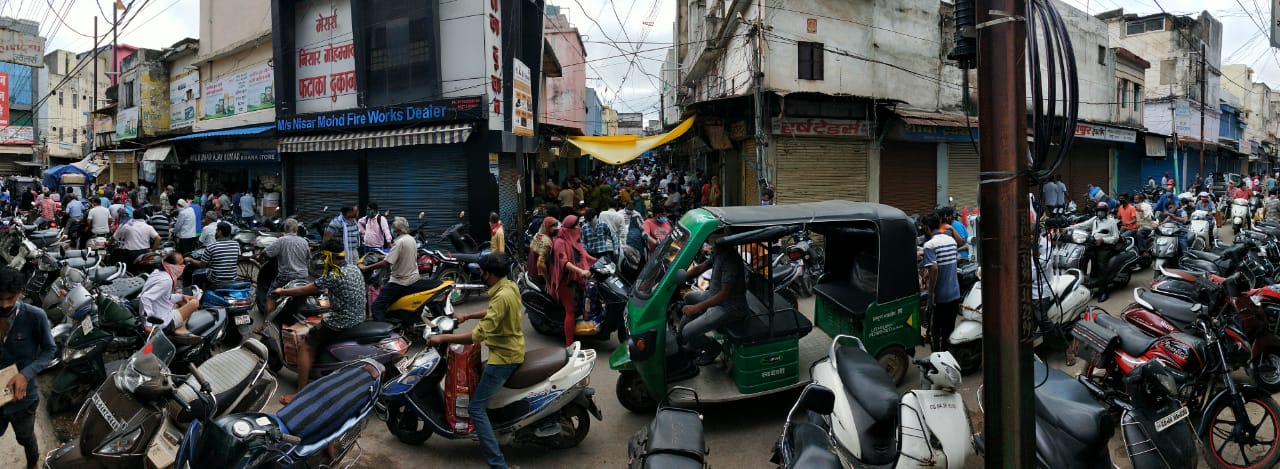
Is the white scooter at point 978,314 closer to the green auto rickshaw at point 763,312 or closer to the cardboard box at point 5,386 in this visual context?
the green auto rickshaw at point 763,312

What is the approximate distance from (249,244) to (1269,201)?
2042 centimetres

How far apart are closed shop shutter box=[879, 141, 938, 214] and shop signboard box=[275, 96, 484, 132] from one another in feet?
35.7

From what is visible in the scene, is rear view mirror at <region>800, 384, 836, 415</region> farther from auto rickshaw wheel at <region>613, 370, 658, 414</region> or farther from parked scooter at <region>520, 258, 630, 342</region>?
parked scooter at <region>520, 258, 630, 342</region>

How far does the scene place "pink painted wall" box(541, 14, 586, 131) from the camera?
90.9 ft

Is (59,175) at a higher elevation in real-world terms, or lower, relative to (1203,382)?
higher

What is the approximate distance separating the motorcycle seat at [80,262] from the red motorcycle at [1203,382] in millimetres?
11073

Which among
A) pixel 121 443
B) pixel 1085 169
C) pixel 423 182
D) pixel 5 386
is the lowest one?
pixel 121 443

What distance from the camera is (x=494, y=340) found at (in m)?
4.74

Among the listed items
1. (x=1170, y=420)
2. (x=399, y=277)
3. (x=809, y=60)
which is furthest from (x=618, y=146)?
(x=1170, y=420)

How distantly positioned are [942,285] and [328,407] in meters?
5.80

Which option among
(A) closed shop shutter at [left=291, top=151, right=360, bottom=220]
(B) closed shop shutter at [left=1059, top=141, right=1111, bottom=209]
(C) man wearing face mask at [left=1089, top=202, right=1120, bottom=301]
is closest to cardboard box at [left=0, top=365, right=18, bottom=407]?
(C) man wearing face mask at [left=1089, top=202, right=1120, bottom=301]

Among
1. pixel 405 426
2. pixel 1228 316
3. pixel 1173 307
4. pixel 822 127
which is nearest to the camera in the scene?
pixel 405 426

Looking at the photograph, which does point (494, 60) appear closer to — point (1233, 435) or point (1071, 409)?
point (1071, 409)

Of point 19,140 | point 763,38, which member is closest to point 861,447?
point 763,38
